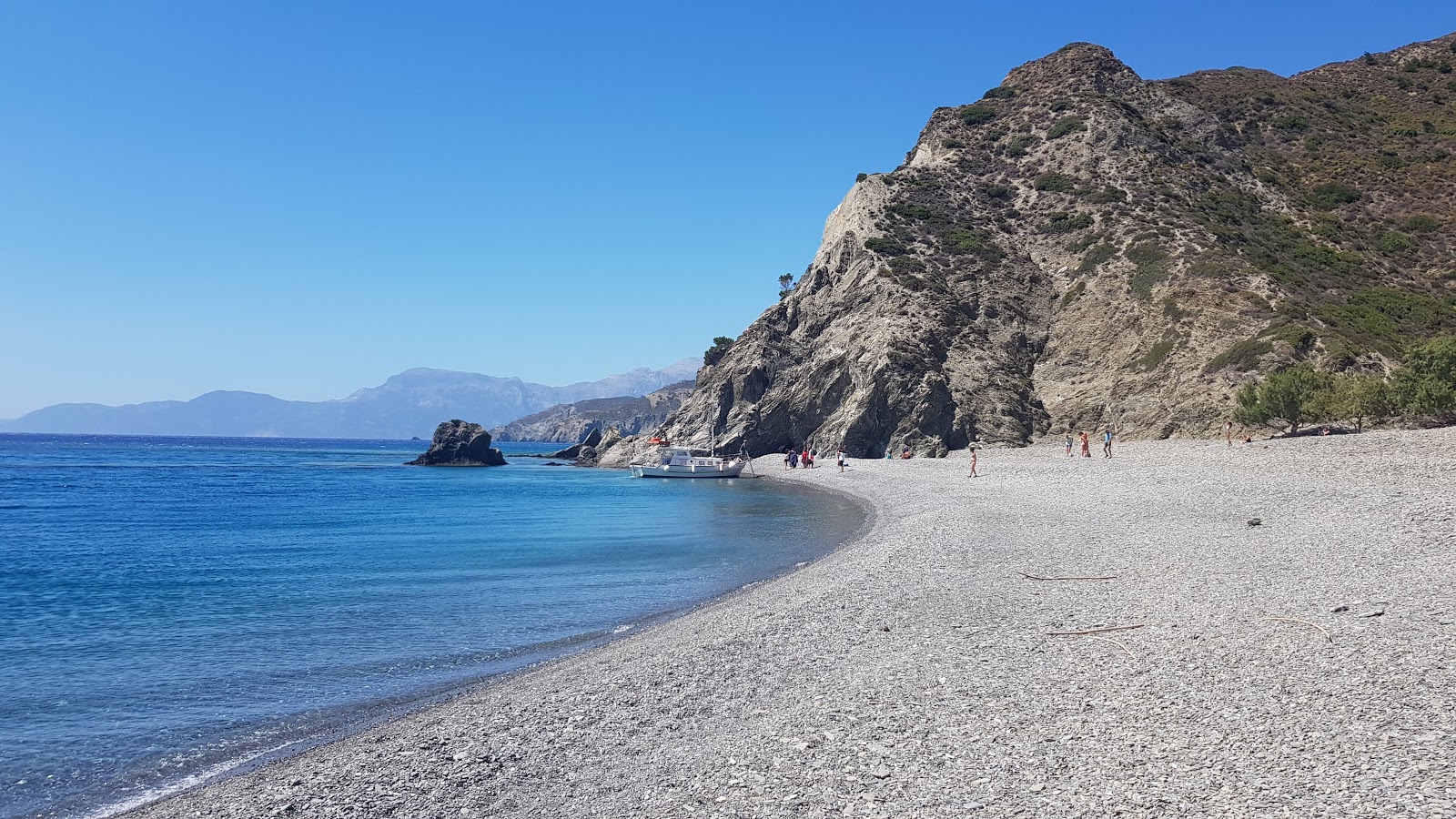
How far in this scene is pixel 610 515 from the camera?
127ft

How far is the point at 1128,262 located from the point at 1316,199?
2123 centimetres

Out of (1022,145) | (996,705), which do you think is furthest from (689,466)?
(996,705)

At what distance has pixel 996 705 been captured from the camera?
8703mm

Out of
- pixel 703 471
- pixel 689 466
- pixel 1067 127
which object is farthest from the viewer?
pixel 1067 127

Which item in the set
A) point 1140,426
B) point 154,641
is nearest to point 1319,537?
point 154,641

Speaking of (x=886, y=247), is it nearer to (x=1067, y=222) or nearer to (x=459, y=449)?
(x=1067, y=222)

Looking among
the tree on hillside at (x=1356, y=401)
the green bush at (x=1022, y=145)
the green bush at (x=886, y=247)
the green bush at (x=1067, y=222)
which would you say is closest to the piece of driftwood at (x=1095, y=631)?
the tree on hillside at (x=1356, y=401)

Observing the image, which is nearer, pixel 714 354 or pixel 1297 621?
pixel 1297 621

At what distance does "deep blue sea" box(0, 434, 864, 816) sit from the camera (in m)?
10.4

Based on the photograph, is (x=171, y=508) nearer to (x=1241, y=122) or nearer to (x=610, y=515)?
(x=610, y=515)

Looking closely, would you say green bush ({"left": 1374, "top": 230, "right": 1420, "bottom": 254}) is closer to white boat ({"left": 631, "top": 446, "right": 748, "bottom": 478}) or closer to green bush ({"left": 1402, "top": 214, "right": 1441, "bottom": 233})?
green bush ({"left": 1402, "top": 214, "right": 1441, "bottom": 233})

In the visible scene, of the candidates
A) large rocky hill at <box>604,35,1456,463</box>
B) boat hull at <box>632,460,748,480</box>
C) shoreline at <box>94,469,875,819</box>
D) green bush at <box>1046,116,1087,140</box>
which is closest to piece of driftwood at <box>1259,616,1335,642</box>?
shoreline at <box>94,469,875,819</box>

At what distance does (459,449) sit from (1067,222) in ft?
228

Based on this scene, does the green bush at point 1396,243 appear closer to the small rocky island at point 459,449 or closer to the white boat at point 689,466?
the white boat at point 689,466
